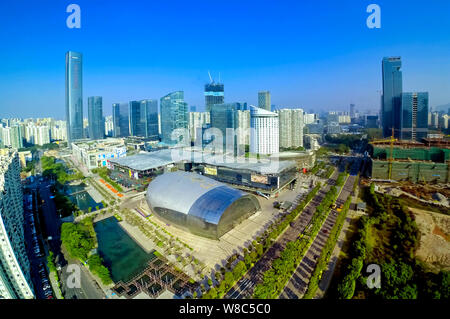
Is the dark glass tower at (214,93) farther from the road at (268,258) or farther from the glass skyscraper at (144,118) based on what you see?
the road at (268,258)

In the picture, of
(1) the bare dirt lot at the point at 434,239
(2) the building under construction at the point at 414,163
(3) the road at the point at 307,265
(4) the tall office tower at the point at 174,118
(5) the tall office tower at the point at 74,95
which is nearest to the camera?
(3) the road at the point at 307,265

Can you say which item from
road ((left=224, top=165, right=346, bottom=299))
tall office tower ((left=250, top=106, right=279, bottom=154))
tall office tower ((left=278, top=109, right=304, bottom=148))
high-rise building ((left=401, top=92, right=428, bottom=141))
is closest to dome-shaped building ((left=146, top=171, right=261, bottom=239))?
road ((left=224, top=165, right=346, bottom=299))

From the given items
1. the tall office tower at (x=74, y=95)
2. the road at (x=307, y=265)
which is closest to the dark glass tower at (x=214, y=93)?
the tall office tower at (x=74, y=95)

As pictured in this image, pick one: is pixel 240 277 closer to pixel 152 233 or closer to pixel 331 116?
pixel 152 233

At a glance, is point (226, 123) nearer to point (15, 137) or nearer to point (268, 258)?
point (268, 258)
